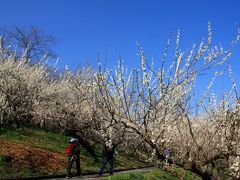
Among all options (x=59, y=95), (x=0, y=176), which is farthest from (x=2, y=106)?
(x=59, y=95)

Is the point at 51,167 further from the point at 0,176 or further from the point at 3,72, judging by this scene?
the point at 3,72

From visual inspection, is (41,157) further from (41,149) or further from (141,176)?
(141,176)

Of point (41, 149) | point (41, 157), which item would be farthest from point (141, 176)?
point (41, 149)

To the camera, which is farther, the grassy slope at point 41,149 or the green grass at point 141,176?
the grassy slope at point 41,149

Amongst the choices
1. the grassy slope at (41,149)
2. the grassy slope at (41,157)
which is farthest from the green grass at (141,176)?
the grassy slope at (41,149)

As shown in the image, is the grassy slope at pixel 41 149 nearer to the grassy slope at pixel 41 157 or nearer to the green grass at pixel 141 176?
the grassy slope at pixel 41 157

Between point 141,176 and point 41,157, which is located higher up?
point 41,157

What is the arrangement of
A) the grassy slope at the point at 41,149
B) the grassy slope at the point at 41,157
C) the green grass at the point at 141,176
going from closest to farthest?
the green grass at the point at 141,176 < the grassy slope at the point at 41,157 < the grassy slope at the point at 41,149

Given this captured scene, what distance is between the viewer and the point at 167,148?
857cm

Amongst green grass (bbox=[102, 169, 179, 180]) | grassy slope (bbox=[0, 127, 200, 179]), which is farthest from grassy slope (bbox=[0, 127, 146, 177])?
green grass (bbox=[102, 169, 179, 180])

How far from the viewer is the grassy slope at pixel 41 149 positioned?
18.9 metres

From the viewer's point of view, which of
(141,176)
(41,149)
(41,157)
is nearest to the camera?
(141,176)

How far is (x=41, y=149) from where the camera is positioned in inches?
992

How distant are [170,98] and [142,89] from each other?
72 cm
